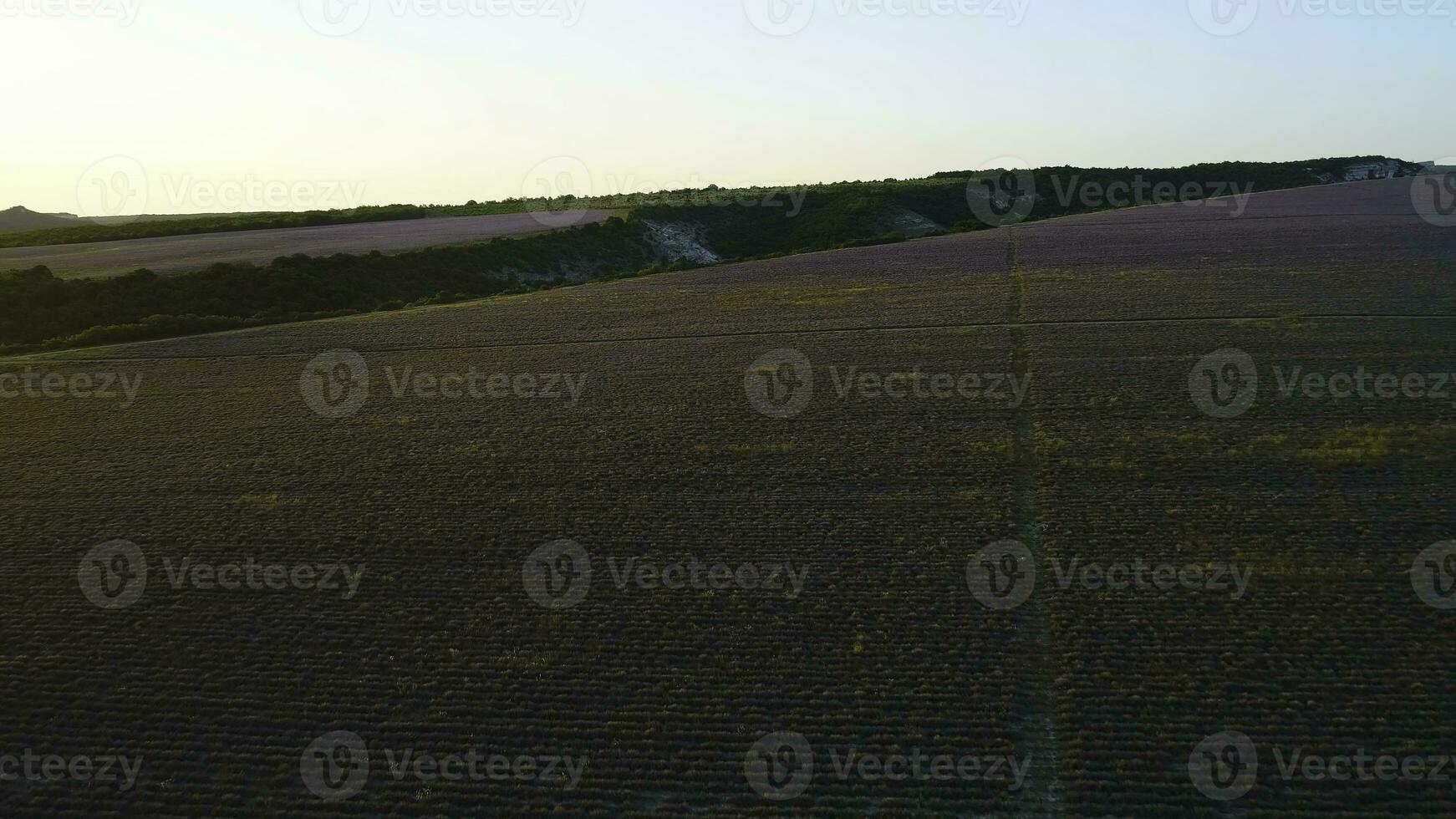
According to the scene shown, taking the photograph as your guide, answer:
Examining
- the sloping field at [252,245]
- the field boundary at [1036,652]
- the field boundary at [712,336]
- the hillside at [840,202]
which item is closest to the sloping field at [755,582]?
the field boundary at [1036,652]

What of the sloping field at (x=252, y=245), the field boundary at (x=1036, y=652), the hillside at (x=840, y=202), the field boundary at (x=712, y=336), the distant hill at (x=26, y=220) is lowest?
the field boundary at (x=1036, y=652)

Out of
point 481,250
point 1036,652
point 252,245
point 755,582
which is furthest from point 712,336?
point 252,245

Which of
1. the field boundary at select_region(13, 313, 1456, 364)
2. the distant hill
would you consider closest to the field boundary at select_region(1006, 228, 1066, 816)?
the field boundary at select_region(13, 313, 1456, 364)

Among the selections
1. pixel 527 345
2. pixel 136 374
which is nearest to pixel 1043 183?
pixel 527 345

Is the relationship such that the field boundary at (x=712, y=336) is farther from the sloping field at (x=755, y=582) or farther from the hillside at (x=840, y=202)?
the hillside at (x=840, y=202)

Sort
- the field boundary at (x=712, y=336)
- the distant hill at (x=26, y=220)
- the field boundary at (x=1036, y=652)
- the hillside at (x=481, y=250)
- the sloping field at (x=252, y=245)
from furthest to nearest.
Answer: the distant hill at (x=26, y=220) → the sloping field at (x=252, y=245) → the hillside at (x=481, y=250) → the field boundary at (x=712, y=336) → the field boundary at (x=1036, y=652)

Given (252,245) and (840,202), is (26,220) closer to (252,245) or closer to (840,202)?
(252,245)

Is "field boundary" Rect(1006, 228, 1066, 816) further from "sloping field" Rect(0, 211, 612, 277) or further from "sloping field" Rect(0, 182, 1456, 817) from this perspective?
"sloping field" Rect(0, 211, 612, 277)
